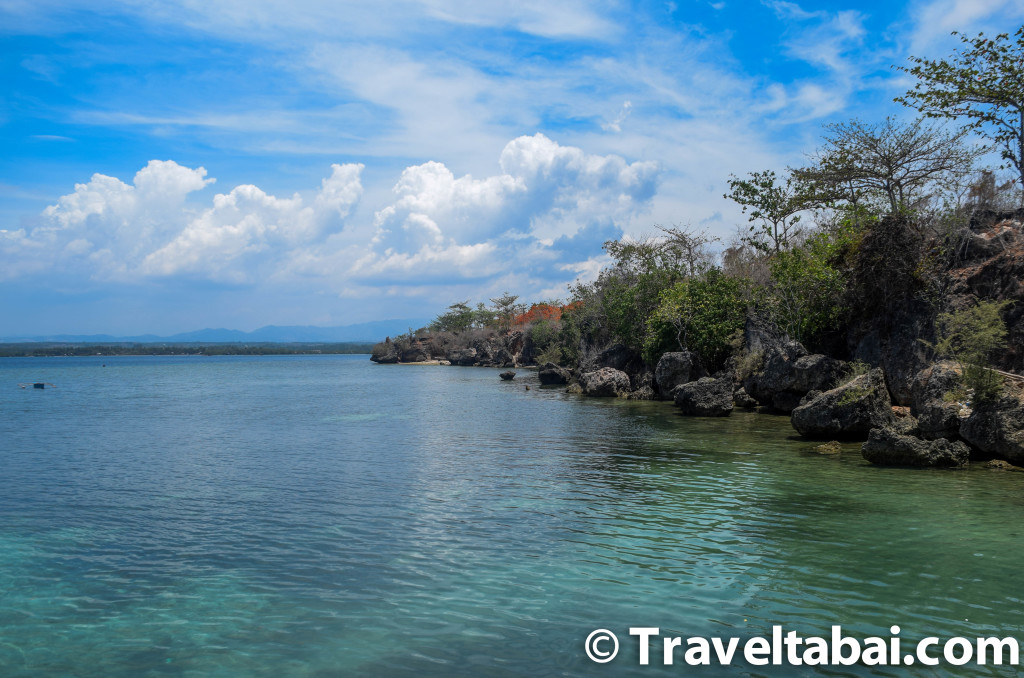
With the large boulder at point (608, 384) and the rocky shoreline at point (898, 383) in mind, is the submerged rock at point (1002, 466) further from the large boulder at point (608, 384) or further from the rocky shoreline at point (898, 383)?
the large boulder at point (608, 384)

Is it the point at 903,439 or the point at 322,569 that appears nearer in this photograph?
the point at 322,569

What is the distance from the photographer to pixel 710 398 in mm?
28109

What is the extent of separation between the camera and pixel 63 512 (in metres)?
13.0

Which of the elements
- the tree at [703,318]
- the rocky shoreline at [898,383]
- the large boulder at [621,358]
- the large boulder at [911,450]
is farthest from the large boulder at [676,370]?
the large boulder at [911,450]

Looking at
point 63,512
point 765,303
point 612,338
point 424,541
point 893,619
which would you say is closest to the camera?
point 893,619

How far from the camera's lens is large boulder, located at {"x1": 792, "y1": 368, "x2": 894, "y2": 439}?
1956 cm

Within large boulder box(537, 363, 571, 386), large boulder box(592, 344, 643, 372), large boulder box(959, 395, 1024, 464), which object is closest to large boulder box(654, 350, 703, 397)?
large boulder box(592, 344, 643, 372)

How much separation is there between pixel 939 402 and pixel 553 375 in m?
36.5

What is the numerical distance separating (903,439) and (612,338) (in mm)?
31881

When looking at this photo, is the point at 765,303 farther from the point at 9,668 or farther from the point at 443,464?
the point at 9,668

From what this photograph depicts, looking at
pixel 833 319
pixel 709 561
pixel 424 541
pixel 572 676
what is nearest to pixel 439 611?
pixel 572 676

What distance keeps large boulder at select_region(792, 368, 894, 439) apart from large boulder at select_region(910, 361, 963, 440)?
110 centimetres

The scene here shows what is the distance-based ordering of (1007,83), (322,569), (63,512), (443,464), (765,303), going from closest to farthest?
(322,569) < (63,512) < (443,464) < (1007,83) < (765,303)

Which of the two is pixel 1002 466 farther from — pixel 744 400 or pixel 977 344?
pixel 744 400
